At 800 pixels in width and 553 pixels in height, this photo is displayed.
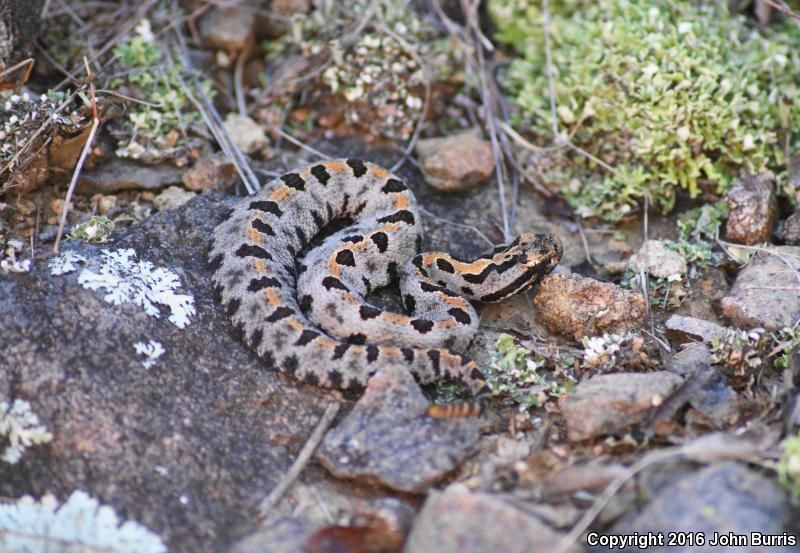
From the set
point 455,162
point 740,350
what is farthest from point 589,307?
point 455,162

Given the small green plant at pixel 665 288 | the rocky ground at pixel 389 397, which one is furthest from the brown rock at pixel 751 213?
the small green plant at pixel 665 288

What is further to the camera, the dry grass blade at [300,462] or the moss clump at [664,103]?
the moss clump at [664,103]

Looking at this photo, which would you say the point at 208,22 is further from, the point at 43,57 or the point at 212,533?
the point at 212,533

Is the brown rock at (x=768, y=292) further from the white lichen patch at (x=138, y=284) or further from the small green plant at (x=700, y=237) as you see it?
the white lichen patch at (x=138, y=284)

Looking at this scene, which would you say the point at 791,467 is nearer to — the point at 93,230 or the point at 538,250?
the point at 538,250

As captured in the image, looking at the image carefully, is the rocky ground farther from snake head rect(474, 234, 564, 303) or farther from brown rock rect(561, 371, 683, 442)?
snake head rect(474, 234, 564, 303)

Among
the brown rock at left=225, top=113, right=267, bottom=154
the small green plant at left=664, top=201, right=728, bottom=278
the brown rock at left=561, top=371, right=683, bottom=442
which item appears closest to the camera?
the brown rock at left=561, top=371, right=683, bottom=442

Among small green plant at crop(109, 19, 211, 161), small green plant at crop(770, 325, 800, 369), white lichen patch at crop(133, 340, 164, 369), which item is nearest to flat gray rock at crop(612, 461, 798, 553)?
small green plant at crop(770, 325, 800, 369)
